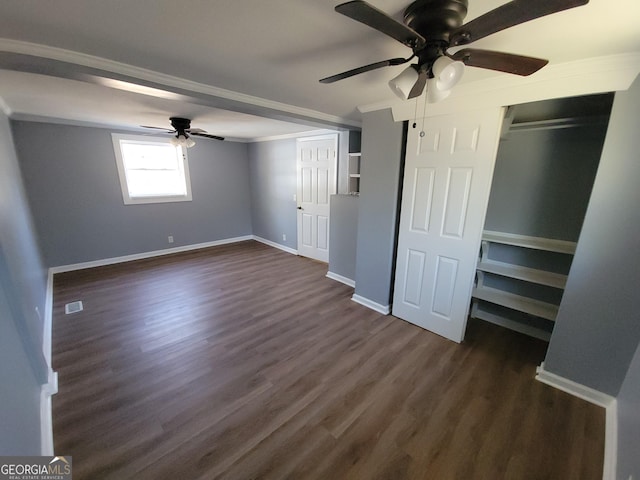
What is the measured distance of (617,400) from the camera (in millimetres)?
1688

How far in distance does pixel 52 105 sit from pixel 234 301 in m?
2.87

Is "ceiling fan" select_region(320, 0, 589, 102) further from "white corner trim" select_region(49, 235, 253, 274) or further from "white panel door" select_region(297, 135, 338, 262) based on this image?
"white corner trim" select_region(49, 235, 253, 274)

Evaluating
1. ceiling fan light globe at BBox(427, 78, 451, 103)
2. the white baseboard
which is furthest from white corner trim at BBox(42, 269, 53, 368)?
the white baseboard

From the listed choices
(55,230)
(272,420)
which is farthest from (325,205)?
(55,230)

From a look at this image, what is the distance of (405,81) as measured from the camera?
1158 millimetres

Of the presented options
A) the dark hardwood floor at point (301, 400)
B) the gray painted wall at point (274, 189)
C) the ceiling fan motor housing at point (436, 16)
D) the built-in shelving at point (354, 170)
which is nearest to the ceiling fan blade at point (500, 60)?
the ceiling fan motor housing at point (436, 16)

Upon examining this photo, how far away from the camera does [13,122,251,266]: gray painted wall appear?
11.8 feet

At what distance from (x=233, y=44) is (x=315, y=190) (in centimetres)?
301

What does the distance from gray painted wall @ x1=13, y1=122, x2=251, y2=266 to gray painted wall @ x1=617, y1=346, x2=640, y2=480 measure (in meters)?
5.78

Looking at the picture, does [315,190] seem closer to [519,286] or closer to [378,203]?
[378,203]

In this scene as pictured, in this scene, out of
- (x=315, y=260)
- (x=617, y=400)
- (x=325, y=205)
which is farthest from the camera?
(x=315, y=260)

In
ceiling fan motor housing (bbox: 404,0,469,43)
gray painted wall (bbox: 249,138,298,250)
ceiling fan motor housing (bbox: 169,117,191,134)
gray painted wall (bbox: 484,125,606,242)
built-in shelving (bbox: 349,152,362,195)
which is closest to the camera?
ceiling fan motor housing (bbox: 404,0,469,43)

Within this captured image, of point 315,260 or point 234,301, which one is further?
point 315,260

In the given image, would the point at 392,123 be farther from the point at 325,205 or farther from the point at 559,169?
the point at 325,205
